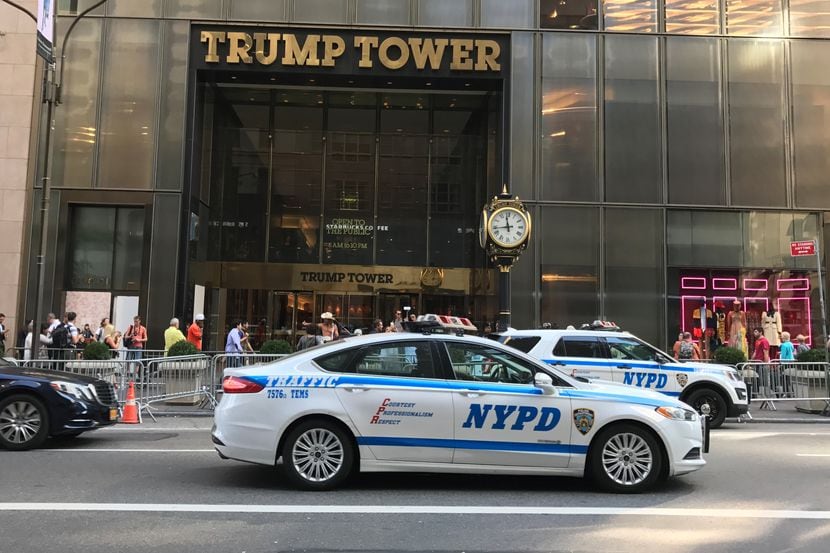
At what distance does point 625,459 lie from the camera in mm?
6605

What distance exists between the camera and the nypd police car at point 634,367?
11195mm

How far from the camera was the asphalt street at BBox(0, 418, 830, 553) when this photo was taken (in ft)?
16.4

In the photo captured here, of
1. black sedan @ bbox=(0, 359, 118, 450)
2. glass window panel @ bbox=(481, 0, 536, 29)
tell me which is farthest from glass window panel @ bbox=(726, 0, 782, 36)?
black sedan @ bbox=(0, 359, 118, 450)

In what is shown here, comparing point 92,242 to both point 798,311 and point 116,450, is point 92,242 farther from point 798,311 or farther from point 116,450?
point 798,311

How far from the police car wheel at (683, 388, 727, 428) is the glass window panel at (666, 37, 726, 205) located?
10.1 m

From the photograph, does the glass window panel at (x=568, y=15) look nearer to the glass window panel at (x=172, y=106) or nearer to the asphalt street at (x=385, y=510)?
the glass window panel at (x=172, y=106)

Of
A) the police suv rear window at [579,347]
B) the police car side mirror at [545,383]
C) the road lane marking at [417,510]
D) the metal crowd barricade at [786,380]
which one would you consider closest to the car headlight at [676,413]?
the road lane marking at [417,510]

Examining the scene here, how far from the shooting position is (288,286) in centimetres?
2409

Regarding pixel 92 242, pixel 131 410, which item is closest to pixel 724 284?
pixel 131 410

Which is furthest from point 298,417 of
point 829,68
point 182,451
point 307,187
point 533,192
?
point 829,68

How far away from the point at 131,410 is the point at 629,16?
1802 centimetres

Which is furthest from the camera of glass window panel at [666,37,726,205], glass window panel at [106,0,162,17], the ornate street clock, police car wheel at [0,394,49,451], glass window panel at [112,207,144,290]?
glass window panel at [666,37,726,205]

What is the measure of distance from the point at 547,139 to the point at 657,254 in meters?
4.78

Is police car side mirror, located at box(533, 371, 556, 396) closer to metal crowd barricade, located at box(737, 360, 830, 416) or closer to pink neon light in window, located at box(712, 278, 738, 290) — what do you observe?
metal crowd barricade, located at box(737, 360, 830, 416)
